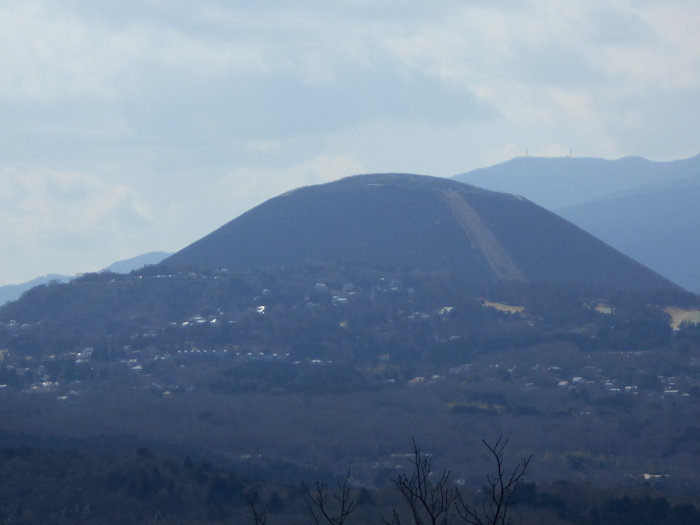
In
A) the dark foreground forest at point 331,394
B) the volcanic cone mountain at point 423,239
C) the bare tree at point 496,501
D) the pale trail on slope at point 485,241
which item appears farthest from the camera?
the volcanic cone mountain at point 423,239

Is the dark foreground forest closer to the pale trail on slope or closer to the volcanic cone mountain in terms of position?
the volcanic cone mountain

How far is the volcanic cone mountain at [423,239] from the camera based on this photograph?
261 feet

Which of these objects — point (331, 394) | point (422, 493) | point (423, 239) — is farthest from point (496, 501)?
point (423, 239)

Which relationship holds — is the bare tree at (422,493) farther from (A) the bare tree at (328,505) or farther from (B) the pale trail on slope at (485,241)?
(B) the pale trail on slope at (485,241)

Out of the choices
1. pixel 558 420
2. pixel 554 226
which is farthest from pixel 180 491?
pixel 554 226

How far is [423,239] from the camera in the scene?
84.3m

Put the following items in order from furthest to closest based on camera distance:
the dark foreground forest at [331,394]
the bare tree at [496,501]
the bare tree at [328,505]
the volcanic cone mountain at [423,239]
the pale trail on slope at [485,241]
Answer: the volcanic cone mountain at [423,239] < the pale trail on slope at [485,241] < the dark foreground forest at [331,394] < the bare tree at [328,505] < the bare tree at [496,501]

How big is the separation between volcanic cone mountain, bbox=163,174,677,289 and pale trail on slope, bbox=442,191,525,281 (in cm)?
10

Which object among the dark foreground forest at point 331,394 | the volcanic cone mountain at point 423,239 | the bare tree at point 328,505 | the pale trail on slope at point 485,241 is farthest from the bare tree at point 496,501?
the volcanic cone mountain at point 423,239

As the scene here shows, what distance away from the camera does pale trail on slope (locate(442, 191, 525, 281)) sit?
78.4 metres

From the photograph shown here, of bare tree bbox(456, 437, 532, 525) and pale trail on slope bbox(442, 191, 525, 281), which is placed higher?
pale trail on slope bbox(442, 191, 525, 281)

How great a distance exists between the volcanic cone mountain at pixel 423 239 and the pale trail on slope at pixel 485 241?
102mm

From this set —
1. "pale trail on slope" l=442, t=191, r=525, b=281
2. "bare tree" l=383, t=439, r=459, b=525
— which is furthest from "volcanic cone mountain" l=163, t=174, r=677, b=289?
"bare tree" l=383, t=439, r=459, b=525

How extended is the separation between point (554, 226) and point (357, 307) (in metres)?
30.3
